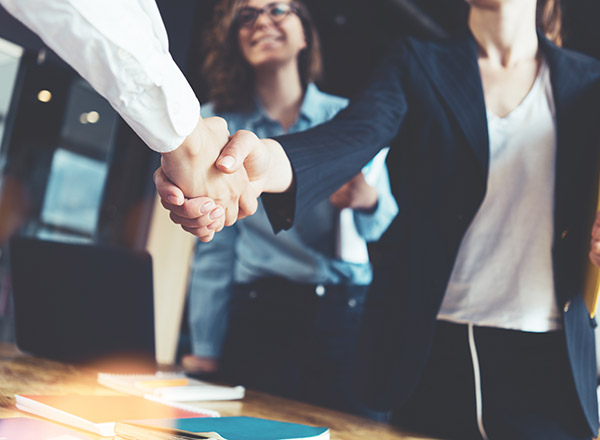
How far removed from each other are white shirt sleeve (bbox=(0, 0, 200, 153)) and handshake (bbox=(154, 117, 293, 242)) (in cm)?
5

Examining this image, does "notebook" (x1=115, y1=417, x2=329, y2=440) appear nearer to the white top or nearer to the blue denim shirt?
the white top

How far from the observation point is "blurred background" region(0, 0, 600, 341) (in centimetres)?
285

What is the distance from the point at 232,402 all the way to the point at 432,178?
1.88 ft

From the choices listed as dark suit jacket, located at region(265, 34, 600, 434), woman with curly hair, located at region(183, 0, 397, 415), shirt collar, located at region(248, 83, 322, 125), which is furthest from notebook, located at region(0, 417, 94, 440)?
shirt collar, located at region(248, 83, 322, 125)

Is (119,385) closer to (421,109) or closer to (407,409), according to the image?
(407,409)

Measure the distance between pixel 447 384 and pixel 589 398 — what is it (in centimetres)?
25

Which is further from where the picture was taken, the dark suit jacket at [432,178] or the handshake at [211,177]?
the dark suit jacket at [432,178]

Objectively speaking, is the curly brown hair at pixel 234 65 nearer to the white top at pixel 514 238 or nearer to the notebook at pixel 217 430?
the white top at pixel 514 238

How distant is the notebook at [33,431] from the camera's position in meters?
0.62

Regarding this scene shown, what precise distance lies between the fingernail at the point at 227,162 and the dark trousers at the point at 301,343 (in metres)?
1.00

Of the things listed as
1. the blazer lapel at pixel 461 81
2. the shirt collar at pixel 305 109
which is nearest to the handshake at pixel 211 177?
the blazer lapel at pixel 461 81

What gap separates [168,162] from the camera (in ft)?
2.52

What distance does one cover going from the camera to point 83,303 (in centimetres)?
148

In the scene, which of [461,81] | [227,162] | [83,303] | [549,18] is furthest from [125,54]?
[549,18]
